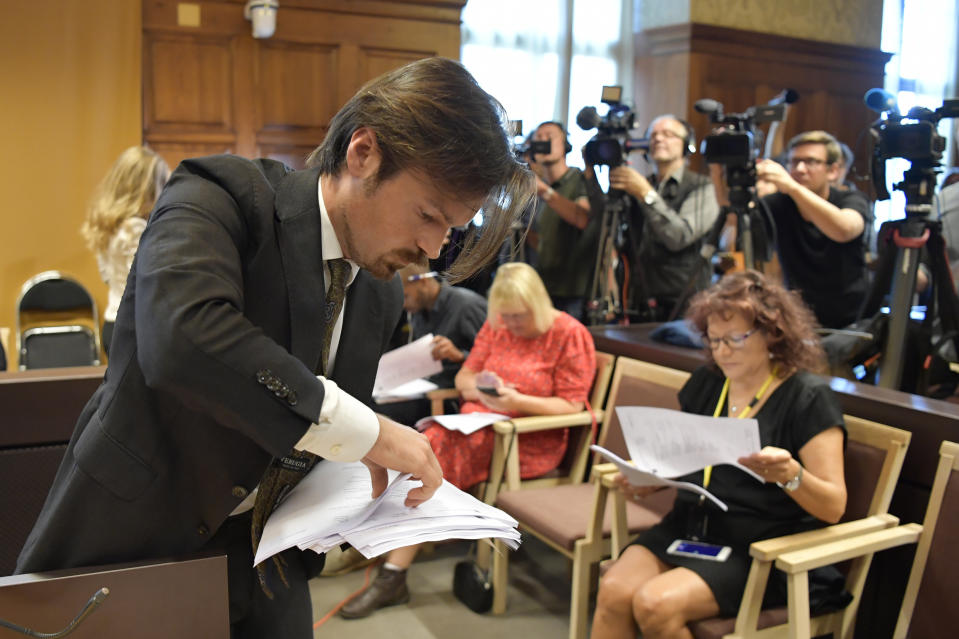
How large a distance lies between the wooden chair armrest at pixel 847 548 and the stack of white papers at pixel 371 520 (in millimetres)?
1038

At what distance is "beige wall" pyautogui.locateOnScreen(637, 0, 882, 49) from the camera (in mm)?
6105

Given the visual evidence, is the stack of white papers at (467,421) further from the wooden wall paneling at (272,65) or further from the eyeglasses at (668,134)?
the wooden wall paneling at (272,65)

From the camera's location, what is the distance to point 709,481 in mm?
2096

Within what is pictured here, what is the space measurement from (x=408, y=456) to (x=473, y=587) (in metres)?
1.97

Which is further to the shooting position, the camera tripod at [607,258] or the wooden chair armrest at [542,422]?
the camera tripod at [607,258]

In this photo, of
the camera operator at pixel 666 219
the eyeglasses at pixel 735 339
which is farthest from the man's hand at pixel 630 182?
the eyeglasses at pixel 735 339

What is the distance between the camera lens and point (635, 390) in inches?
107

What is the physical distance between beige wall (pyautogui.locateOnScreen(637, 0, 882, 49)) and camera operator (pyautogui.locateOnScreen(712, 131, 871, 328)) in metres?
3.29

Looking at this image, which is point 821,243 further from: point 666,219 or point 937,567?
point 937,567

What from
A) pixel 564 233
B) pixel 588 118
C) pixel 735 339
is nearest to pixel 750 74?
pixel 564 233

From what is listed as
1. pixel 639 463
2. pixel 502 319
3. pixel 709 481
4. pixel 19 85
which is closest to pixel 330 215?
pixel 639 463

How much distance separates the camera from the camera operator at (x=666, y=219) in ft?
11.3

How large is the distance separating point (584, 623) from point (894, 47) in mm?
6755

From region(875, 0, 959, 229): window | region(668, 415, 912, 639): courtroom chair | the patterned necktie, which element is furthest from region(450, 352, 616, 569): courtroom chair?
region(875, 0, 959, 229): window
